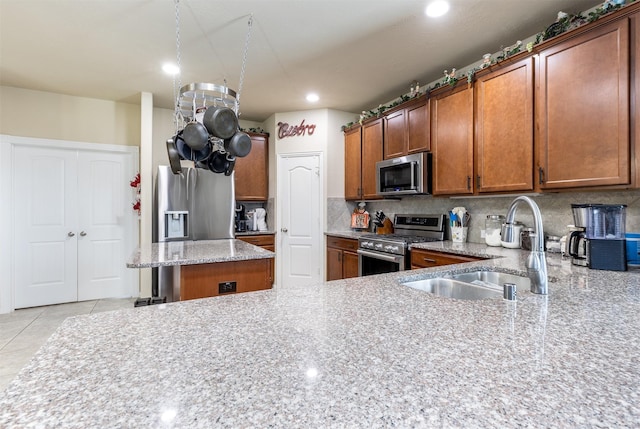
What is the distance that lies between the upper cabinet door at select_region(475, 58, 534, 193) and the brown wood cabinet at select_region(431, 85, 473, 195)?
8cm

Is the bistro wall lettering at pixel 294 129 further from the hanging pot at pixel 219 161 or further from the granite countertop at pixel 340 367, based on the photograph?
the granite countertop at pixel 340 367

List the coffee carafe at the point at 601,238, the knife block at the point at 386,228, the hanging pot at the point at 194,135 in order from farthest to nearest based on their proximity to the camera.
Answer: the knife block at the point at 386,228
the hanging pot at the point at 194,135
the coffee carafe at the point at 601,238

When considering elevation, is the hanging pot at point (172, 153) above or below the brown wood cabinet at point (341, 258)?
above

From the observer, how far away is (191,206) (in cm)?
382

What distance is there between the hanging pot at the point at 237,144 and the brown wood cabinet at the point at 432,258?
5.81ft

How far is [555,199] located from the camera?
2.42m

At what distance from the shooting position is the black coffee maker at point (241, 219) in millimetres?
4480

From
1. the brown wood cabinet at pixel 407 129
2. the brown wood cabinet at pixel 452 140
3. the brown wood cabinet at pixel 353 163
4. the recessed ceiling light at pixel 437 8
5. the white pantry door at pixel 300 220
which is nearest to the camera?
the recessed ceiling light at pixel 437 8

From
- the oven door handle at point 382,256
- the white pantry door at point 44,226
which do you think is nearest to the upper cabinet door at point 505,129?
the oven door handle at point 382,256

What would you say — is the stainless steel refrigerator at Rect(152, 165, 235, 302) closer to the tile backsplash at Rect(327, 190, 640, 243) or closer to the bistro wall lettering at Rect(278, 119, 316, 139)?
the bistro wall lettering at Rect(278, 119, 316, 139)

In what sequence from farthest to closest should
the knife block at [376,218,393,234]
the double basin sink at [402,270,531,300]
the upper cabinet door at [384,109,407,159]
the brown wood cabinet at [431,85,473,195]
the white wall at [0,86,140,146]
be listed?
the knife block at [376,218,393,234] < the white wall at [0,86,140,146] < the upper cabinet door at [384,109,407,159] < the brown wood cabinet at [431,85,473,195] < the double basin sink at [402,270,531,300]

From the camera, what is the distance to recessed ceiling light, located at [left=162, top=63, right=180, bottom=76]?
314 centimetres

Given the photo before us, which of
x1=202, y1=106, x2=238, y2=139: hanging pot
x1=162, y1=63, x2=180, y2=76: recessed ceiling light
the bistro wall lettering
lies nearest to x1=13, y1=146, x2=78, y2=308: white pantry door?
x1=162, y1=63, x2=180, y2=76: recessed ceiling light

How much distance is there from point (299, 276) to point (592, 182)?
332 cm
